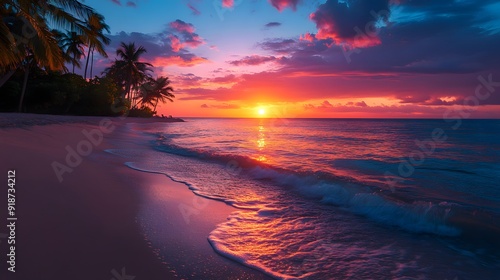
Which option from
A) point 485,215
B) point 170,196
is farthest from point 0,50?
point 485,215

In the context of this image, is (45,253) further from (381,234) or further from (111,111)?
(111,111)

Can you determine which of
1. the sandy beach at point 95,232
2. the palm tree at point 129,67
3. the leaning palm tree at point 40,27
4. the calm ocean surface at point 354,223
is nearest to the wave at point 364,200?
the calm ocean surface at point 354,223

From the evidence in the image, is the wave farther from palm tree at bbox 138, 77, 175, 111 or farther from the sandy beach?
palm tree at bbox 138, 77, 175, 111

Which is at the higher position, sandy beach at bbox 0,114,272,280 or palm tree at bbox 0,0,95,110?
palm tree at bbox 0,0,95,110

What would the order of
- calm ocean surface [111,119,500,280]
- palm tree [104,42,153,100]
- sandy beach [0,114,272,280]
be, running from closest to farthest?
sandy beach [0,114,272,280] < calm ocean surface [111,119,500,280] < palm tree [104,42,153,100]

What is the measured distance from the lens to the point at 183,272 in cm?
280

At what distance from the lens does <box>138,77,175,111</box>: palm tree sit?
59013 millimetres

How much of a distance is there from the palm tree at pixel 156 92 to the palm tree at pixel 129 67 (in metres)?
10.3

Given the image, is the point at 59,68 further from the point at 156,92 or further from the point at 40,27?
the point at 156,92

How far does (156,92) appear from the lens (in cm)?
6012

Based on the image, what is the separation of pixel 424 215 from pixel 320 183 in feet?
8.50

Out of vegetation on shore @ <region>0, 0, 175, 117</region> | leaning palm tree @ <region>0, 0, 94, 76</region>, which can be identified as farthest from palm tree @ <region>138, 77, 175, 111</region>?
leaning palm tree @ <region>0, 0, 94, 76</region>

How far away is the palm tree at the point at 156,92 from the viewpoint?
59013 mm

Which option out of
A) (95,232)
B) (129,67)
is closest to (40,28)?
(95,232)
